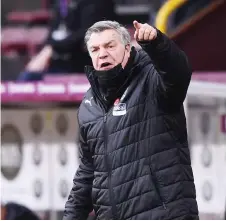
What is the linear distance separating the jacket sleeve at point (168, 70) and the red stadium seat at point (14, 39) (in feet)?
22.6

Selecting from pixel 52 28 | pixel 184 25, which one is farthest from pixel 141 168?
pixel 52 28

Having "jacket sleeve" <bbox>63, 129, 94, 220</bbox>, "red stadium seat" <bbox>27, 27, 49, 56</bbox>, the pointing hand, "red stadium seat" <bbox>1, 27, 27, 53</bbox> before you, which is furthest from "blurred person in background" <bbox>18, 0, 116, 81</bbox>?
the pointing hand

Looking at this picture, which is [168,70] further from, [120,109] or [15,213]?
[15,213]

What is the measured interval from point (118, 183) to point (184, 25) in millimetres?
3704

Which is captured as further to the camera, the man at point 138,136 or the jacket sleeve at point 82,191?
the jacket sleeve at point 82,191

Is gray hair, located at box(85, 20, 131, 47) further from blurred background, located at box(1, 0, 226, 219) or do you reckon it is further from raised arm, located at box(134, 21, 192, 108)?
blurred background, located at box(1, 0, 226, 219)

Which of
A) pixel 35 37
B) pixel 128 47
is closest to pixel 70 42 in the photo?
pixel 35 37

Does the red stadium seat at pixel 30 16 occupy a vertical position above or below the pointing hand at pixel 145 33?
below

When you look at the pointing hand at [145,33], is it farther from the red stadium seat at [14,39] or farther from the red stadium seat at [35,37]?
the red stadium seat at [14,39]

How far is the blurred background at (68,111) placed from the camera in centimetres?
713

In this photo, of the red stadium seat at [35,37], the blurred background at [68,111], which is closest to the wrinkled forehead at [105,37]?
the blurred background at [68,111]

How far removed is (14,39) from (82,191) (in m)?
6.69

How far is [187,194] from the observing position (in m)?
4.86

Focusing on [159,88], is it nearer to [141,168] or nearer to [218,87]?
[141,168]
